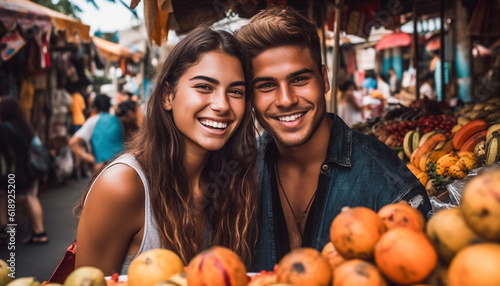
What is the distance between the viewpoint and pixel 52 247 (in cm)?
678

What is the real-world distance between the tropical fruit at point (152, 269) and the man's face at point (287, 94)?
133 centimetres

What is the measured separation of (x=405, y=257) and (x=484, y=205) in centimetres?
22

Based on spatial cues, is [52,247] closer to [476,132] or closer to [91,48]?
[476,132]

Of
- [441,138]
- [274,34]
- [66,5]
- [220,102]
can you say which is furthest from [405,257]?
[66,5]

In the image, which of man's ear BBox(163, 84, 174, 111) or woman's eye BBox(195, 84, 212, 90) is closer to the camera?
woman's eye BBox(195, 84, 212, 90)

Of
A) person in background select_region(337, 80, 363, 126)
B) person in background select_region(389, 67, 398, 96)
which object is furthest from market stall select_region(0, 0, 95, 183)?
person in background select_region(389, 67, 398, 96)

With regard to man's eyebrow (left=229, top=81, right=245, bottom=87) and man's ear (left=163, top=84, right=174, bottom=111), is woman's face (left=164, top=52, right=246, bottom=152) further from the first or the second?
man's ear (left=163, top=84, right=174, bottom=111)

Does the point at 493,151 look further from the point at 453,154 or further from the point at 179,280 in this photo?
the point at 179,280

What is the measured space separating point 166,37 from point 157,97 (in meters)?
2.34

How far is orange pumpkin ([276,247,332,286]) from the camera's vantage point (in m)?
1.17

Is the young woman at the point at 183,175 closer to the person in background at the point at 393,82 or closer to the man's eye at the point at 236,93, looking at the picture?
the man's eye at the point at 236,93

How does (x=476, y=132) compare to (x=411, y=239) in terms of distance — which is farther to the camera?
(x=476, y=132)

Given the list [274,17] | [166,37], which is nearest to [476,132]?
[274,17]

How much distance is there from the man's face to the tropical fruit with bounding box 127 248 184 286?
133cm
